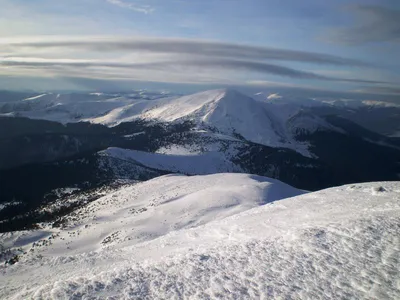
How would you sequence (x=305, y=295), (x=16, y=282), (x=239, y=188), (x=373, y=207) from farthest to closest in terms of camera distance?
(x=239, y=188)
(x=16, y=282)
(x=373, y=207)
(x=305, y=295)

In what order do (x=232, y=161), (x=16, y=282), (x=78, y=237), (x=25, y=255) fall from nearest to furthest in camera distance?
(x=16, y=282)
(x=25, y=255)
(x=78, y=237)
(x=232, y=161)

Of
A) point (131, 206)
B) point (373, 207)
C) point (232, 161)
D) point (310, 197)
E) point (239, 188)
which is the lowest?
point (232, 161)

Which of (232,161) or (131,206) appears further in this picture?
(232,161)

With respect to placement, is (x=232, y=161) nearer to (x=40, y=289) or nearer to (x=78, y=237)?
(x=78, y=237)

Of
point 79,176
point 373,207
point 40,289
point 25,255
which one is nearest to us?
point 40,289

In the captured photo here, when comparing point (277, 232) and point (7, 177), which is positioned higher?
point (277, 232)

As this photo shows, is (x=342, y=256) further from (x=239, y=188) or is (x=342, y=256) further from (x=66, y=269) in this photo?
(x=239, y=188)

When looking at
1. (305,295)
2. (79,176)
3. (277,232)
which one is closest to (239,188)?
(277,232)

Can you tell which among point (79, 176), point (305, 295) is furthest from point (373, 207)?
point (79, 176)

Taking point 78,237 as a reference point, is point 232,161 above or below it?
below
